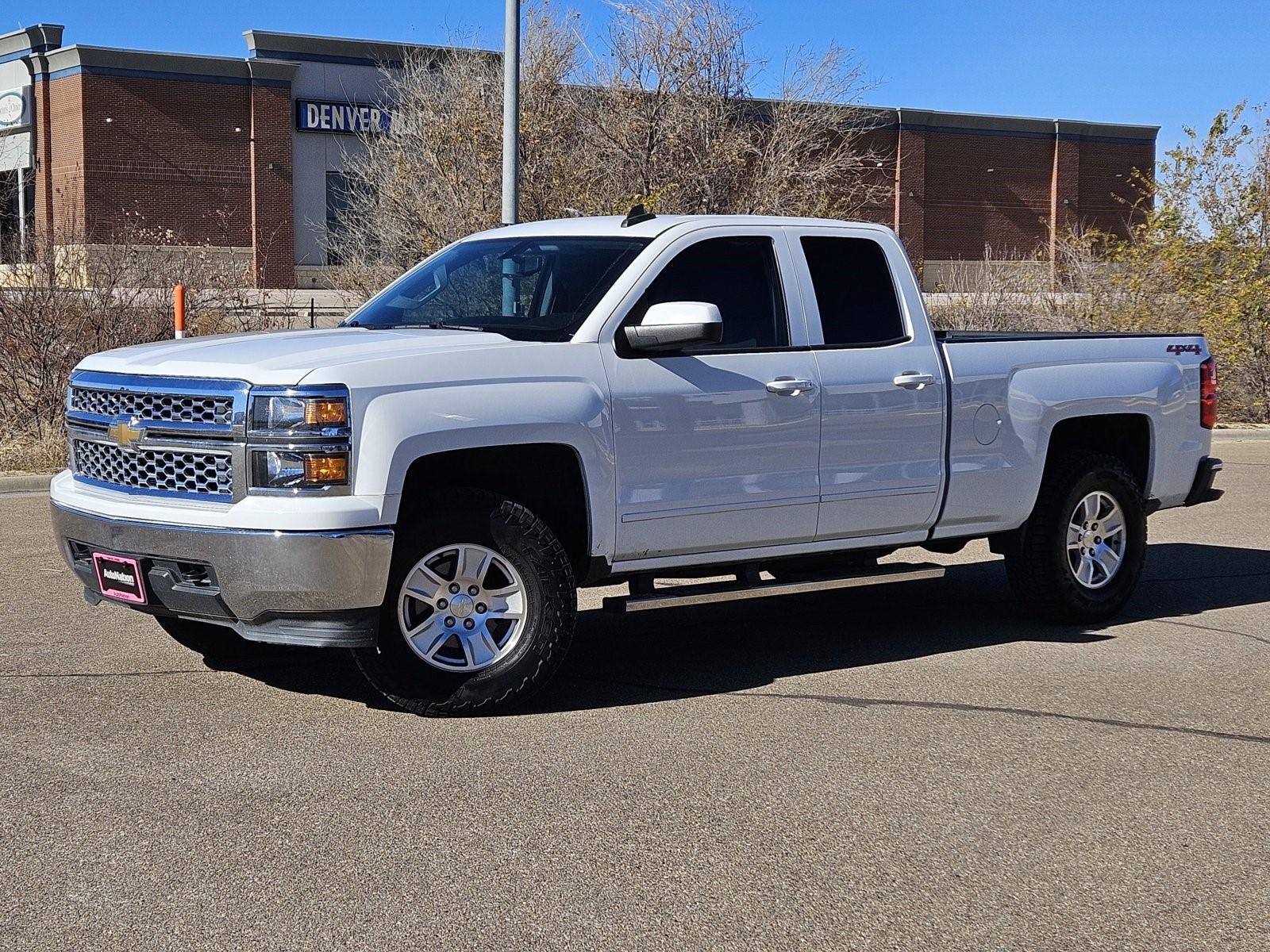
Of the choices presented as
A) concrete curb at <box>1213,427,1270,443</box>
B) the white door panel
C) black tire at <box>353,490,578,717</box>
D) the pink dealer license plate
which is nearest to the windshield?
the white door panel

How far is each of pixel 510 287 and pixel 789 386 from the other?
4.54 feet

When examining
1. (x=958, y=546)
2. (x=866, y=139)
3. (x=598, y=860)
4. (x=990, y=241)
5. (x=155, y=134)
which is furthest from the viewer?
(x=990, y=241)

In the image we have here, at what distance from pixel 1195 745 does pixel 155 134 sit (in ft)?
146

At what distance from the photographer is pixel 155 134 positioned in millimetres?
46156

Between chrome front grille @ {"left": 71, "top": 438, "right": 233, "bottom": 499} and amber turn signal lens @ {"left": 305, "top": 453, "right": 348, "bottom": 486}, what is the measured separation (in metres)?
0.32

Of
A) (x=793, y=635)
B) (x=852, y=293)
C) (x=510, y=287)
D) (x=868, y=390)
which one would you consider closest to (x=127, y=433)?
(x=510, y=287)

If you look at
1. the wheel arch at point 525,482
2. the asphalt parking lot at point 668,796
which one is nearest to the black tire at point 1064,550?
the asphalt parking lot at point 668,796

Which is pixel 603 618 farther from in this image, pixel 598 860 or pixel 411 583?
pixel 598 860

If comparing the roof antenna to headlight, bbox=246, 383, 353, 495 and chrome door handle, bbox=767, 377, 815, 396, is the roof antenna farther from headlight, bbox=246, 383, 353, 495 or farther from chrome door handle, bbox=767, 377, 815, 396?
headlight, bbox=246, 383, 353, 495

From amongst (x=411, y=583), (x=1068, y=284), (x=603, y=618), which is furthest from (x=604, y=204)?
(x=411, y=583)

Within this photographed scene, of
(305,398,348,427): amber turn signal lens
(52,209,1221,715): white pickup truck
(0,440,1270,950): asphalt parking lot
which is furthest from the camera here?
(52,209,1221,715): white pickup truck

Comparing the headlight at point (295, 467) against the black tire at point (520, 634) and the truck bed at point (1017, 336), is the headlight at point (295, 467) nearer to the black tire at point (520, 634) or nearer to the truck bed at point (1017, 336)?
the black tire at point (520, 634)

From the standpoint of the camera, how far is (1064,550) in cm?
827

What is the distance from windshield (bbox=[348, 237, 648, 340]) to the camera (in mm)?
6965
